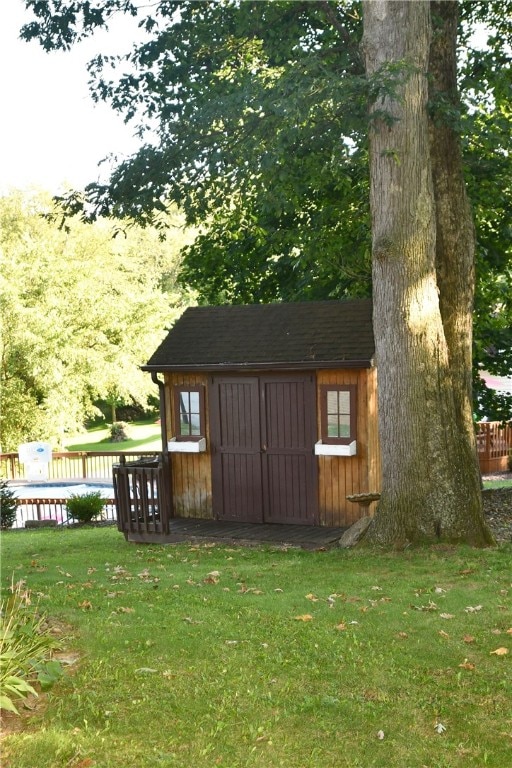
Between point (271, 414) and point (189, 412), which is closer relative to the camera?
point (271, 414)

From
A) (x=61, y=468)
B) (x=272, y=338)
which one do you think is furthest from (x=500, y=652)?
(x=61, y=468)

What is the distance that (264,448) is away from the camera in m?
13.9

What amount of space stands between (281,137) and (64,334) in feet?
67.4

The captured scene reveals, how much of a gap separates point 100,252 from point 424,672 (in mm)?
33830

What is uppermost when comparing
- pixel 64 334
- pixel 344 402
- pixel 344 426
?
pixel 64 334

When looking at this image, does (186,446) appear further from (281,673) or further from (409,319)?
(281,673)

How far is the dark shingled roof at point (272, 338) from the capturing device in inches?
522

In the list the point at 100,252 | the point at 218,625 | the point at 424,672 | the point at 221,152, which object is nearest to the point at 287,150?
the point at 221,152

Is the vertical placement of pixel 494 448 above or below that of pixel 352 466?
below

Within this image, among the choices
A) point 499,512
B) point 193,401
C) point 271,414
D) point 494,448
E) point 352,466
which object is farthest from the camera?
point 494,448

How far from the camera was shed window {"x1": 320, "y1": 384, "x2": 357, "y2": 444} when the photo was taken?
13164 millimetres

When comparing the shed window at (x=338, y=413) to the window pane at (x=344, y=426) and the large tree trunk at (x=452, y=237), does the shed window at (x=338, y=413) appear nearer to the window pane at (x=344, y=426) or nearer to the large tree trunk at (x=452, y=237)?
the window pane at (x=344, y=426)

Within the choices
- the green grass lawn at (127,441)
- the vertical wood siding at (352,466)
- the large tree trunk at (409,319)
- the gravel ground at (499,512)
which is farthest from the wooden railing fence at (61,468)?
the large tree trunk at (409,319)

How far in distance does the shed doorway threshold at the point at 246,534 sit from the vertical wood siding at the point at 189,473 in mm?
329
